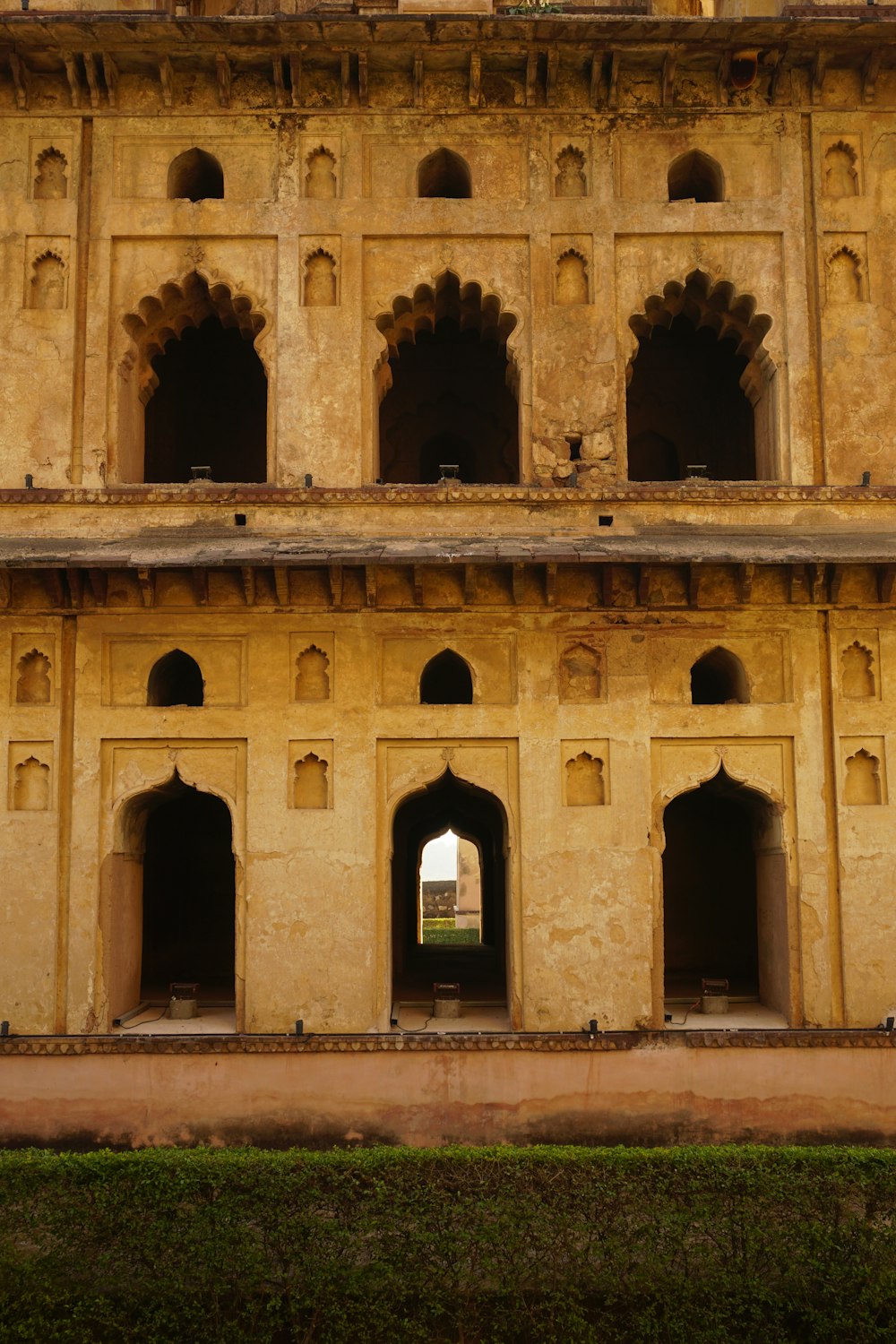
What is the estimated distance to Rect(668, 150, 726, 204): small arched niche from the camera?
11953 mm

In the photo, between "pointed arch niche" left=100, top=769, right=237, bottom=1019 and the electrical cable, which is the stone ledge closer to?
the electrical cable

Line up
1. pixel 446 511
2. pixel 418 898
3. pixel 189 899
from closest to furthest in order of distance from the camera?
1. pixel 446 511
2. pixel 189 899
3. pixel 418 898

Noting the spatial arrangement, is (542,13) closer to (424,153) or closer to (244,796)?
(424,153)

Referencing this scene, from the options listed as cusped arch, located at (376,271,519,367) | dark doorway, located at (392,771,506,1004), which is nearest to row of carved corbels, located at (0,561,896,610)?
dark doorway, located at (392,771,506,1004)

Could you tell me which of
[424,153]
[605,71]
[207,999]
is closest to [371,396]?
[424,153]

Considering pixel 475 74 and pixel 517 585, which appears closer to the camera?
pixel 517 585

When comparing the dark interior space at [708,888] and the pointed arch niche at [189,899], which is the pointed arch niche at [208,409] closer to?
the pointed arch niche at [189,899]

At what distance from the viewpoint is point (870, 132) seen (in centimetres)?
1189

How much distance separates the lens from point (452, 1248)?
7.15 metres

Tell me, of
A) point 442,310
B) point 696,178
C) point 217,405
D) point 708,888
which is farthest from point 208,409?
point 708,888

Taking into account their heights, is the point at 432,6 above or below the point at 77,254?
above

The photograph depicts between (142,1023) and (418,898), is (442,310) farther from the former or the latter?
(418,898)

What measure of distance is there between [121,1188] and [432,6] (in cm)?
1110

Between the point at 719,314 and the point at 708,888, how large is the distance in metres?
6.95
